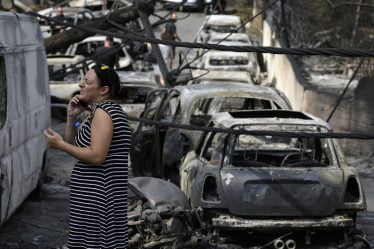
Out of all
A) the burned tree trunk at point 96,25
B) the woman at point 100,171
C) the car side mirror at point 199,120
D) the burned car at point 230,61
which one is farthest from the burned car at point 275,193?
the burned car at point 230,61

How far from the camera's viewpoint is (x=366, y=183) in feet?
41.5

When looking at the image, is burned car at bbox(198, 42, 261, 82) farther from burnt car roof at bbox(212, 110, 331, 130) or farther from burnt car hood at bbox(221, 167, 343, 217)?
burnt car hood at bbox(221, 167, 343, 217)

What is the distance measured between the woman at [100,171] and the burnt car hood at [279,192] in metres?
2.77

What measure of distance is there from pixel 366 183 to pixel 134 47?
56.0 ft

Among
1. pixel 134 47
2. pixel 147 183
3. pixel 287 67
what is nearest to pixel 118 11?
pixel 287 67

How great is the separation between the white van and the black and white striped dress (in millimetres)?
3085

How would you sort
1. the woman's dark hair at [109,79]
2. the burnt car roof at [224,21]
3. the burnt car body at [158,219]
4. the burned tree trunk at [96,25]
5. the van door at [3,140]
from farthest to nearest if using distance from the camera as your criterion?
the burnt car roof at [224,21]
the burned tree trunk at [96,25]
the van door at [3,140]
the burnt car body at [158,219]
the woman's dark hair at [109,79]

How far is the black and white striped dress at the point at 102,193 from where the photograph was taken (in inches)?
195

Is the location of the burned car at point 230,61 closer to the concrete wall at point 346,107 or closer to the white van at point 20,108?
the concrete wall at point 346,107

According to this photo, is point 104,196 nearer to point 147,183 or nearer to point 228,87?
point 147,183

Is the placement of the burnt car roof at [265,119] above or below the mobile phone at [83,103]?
below

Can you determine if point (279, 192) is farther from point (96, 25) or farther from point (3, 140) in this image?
point (96, 25)

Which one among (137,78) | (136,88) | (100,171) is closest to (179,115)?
(100,171)

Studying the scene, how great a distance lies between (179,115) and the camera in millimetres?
10641
